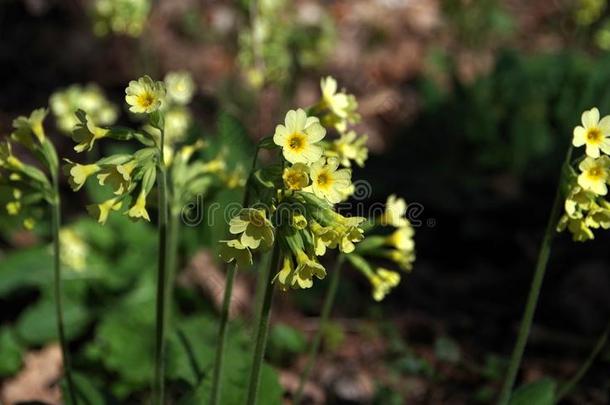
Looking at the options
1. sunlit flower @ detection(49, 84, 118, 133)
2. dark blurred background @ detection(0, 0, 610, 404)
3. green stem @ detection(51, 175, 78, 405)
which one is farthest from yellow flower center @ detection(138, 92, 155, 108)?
sunlit flower @ detection(49, 84, 118, 133)

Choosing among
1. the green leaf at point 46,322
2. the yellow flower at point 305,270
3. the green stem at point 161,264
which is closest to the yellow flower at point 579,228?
the yellow flower at point 305,270

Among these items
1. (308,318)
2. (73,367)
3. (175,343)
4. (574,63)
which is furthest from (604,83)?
(73,367)

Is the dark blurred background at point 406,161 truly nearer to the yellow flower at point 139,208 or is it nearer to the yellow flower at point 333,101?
the yellow flower at point 139,208

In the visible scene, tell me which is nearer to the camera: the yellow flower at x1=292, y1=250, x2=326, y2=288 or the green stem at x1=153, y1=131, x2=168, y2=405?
the yellow flower at x1=292, y1=250, x2=326, y2=288

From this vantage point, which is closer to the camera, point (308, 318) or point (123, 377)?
point (123, 377)

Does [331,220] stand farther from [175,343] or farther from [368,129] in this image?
[368,129]

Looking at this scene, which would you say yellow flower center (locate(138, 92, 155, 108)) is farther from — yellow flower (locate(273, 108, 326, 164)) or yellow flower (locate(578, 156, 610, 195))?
yellow flower (locate(578, 156, 610, 195))
